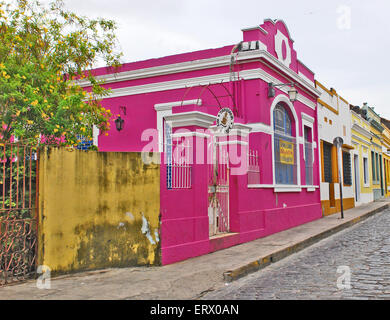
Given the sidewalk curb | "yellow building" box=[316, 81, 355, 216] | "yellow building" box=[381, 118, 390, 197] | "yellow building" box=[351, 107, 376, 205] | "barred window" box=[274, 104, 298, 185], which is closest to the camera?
the sidewalk curb

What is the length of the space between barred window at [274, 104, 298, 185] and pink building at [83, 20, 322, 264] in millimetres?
31

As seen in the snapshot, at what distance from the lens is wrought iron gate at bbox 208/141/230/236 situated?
858 cm

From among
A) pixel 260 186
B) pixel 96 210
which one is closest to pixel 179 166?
pixel 96 210

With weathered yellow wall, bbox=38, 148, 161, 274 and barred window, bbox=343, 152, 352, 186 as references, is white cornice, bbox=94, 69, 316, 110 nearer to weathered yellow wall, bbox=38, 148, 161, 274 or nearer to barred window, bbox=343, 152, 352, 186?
weathered yellow wall, bbox=38, 148, 161, 274

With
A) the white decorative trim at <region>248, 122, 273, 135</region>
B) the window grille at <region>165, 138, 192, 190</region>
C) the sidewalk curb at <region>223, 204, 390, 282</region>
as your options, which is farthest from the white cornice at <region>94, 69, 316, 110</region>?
the sidewalk curb at <region>223, 204, 390, 282</region>

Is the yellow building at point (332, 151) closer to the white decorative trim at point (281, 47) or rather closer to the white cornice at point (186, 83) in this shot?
the white decorative trim at point (281, 47)

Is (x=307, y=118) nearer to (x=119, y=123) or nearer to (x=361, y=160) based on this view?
(x=119, y=123)

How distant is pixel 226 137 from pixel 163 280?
165 inches

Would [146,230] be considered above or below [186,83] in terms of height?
below

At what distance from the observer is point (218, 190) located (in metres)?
8.87

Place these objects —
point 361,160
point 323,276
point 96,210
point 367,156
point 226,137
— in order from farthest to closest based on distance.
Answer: point 367,156
point 361,160
point 226,137
point 96,210
point 323,276
